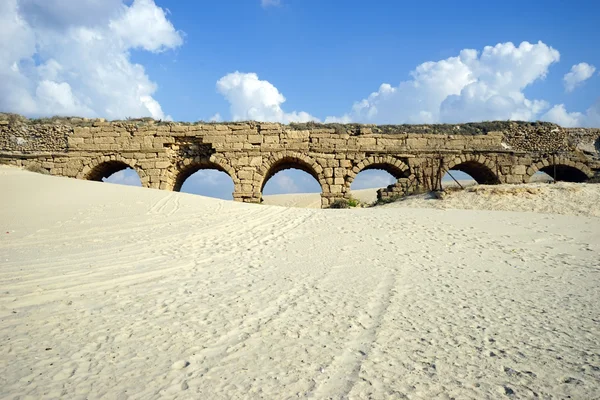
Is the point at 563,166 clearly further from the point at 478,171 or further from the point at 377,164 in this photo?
the point at 377,164

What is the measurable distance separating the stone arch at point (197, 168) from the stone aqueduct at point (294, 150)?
0.13ft

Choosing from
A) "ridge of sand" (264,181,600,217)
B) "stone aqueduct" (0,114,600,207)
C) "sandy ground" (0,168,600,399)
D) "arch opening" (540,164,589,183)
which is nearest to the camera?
"sandy ground" (0,168,600,399)

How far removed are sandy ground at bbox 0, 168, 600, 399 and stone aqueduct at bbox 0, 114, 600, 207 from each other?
866 centimetres

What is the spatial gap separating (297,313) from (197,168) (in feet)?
47.8

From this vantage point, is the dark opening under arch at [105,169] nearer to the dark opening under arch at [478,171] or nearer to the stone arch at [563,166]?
the dark opening under arch at [478,171]

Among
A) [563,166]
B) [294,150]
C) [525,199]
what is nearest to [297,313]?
[525,199]

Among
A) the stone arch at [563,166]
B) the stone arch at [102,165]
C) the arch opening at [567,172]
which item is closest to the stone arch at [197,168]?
the stone arch at [102,165]

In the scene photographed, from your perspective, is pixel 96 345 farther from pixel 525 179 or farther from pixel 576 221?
pixel 525 179

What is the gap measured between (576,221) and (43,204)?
36.4 feet

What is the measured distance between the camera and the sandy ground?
7.54ft

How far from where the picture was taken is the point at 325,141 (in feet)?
51.9

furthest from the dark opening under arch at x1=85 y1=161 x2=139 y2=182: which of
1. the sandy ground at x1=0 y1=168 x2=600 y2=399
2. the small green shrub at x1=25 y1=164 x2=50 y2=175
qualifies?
the sandy ground at x1=0 y1=168 x2=600 y2=399

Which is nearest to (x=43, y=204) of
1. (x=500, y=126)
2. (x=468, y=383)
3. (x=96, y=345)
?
(x=96, y=345)

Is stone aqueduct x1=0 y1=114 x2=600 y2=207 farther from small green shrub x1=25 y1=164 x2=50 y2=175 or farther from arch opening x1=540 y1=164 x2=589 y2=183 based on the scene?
small green shrub x1=25 y1=164 x2=50 y2=175
